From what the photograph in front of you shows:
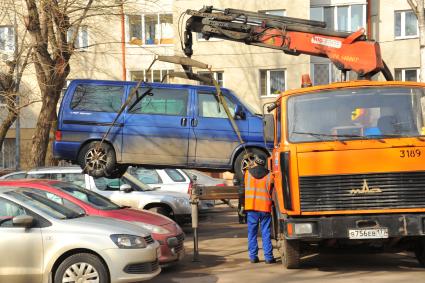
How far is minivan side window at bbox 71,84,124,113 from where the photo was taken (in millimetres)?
11250

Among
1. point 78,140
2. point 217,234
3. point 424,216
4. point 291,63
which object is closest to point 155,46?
point 291,63

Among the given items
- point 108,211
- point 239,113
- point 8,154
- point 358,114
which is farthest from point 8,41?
point 8,154

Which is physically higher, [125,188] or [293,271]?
[125,188]

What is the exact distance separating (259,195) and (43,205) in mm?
3655

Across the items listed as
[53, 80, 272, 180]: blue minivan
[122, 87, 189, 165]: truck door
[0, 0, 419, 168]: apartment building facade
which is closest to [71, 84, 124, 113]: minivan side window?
[53, 80, 272, 180]: blue minivan

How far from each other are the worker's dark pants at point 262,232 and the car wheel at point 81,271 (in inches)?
136

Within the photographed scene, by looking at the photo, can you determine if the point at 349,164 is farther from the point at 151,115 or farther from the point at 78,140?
the point at 78,140

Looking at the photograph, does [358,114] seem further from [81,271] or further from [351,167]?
[81,271]

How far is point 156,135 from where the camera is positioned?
11078 mm

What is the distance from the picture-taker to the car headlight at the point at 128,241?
24.8 feet

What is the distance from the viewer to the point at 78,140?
36.9 ft

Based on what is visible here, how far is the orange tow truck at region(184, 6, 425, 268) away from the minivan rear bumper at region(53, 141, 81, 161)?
399 centimetres

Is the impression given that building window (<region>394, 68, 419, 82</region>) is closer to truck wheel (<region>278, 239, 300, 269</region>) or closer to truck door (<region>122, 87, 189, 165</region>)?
truck door (<region>122, 87, 189, 165</region>)

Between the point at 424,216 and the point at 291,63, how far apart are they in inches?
800
